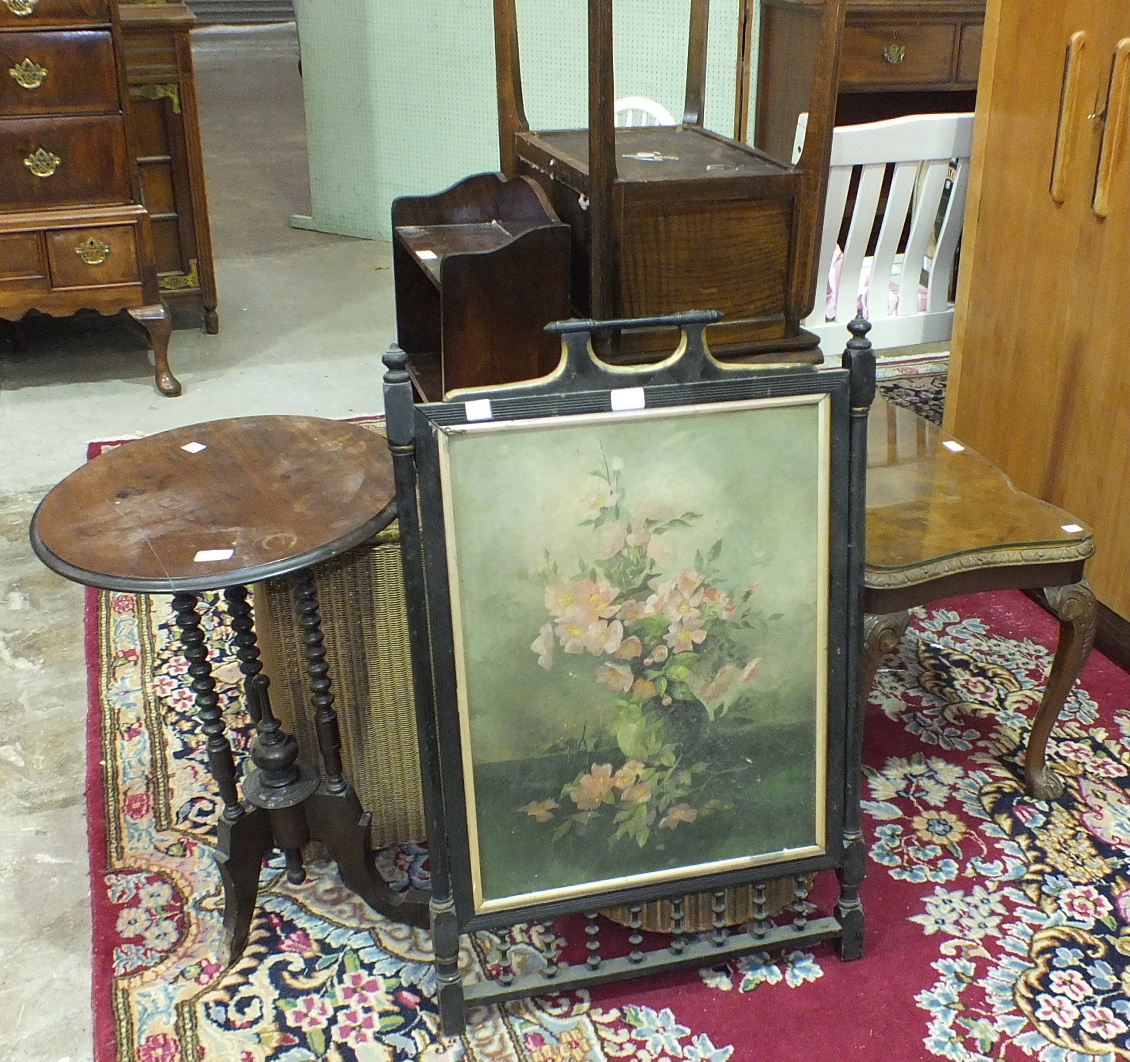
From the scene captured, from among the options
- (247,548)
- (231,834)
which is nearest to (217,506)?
(247,548)

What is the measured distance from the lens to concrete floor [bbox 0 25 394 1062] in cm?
196

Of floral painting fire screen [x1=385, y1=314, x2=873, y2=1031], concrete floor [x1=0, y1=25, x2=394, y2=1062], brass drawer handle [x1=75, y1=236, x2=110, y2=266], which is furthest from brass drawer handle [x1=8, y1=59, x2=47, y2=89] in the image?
floral painting fire screen [x1=385, y1=314, x2=873, y2=1031]

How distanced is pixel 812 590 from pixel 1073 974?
72cm

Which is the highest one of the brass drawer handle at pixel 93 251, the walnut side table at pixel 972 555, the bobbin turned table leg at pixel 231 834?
the brass drawer handle at pixel 93 251

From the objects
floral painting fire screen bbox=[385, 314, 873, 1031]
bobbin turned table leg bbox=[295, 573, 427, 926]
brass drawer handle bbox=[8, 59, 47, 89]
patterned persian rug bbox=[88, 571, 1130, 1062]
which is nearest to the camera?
floral painting fire screen bbox=[385, 314, 873, 1031]

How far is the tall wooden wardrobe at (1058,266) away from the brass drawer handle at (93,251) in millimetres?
2569

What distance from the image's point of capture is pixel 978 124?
9.66 ft

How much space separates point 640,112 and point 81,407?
2.04m

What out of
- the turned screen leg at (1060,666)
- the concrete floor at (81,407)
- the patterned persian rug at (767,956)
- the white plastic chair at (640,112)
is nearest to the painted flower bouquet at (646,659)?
the patterned persian rug at (767,956)

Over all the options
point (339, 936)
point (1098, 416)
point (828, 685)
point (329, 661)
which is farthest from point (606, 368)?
point (1098, 416)

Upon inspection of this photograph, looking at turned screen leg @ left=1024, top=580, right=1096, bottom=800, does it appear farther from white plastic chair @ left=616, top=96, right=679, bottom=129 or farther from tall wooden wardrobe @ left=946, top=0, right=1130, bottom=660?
white plastic chair @ left=616, top=96, right=679, bottom=129

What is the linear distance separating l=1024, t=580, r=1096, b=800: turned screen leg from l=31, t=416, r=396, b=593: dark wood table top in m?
1.17

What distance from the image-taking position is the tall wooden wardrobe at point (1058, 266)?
253 cm

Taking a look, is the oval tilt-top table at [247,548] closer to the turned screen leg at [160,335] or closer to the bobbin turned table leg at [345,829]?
the bobbin turned table leg at [345,829]
